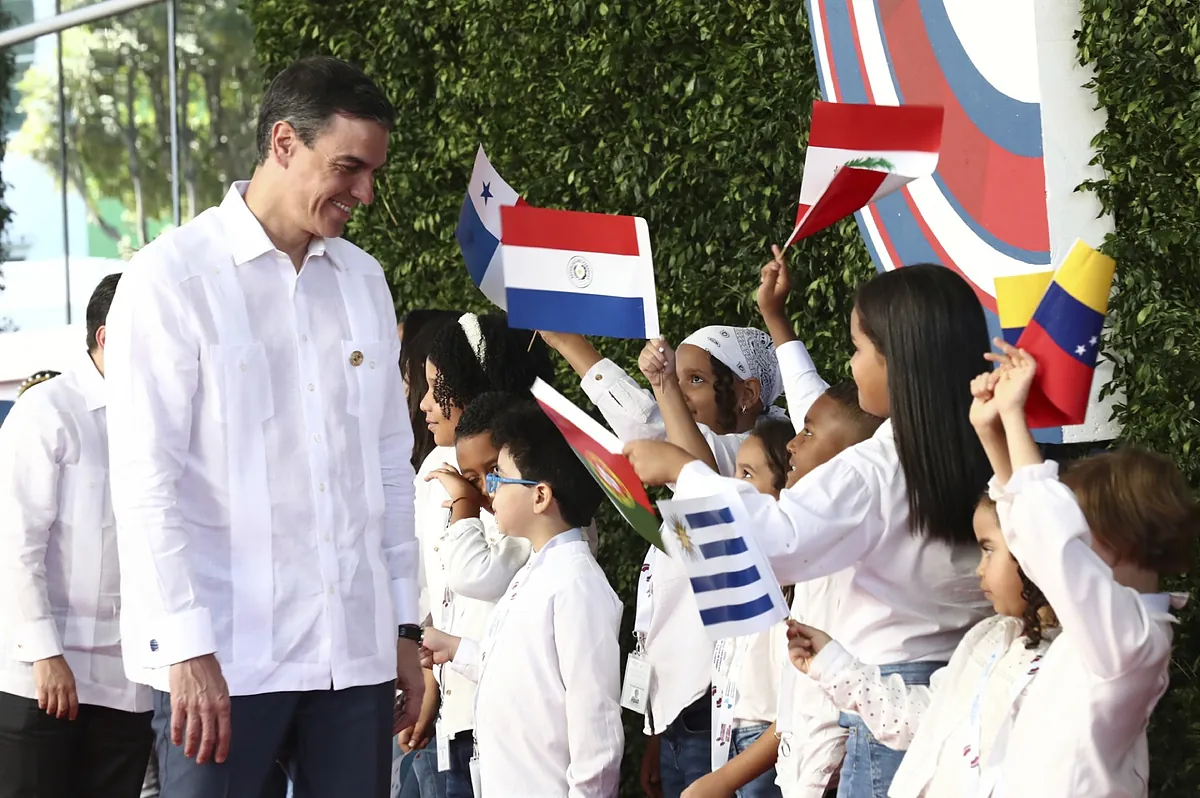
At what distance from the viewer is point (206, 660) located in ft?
8.46

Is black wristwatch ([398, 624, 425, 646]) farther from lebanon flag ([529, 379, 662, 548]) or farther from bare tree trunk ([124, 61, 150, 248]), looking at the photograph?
bare tree trunk ([124, 61, 150, 248])

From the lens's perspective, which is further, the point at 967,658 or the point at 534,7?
the point at 534,7

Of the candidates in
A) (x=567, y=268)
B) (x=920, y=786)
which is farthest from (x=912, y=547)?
(x=567, y=268)

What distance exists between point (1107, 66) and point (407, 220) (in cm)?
320

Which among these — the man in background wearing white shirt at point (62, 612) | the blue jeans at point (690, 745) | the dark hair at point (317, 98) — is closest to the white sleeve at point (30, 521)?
the man in background wearing white shirt at point (62, 612)

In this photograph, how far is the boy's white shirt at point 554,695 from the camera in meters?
3.36

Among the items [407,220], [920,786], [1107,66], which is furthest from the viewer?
[407,220]

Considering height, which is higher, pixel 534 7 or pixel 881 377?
pixel 534 7

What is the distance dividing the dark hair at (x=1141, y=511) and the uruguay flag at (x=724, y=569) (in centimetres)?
Answer: 50

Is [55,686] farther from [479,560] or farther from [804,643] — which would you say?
[804,643]

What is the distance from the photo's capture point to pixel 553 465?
3674mm

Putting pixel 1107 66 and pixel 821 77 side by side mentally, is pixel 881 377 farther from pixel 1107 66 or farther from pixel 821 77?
pixel 821 77

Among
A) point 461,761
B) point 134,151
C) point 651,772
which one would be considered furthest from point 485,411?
point 134,151

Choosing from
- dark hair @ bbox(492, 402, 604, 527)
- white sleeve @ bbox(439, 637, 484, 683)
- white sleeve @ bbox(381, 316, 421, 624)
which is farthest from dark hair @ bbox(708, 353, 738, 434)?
white sleeve @ bbox(381, 316, 421, 624)
